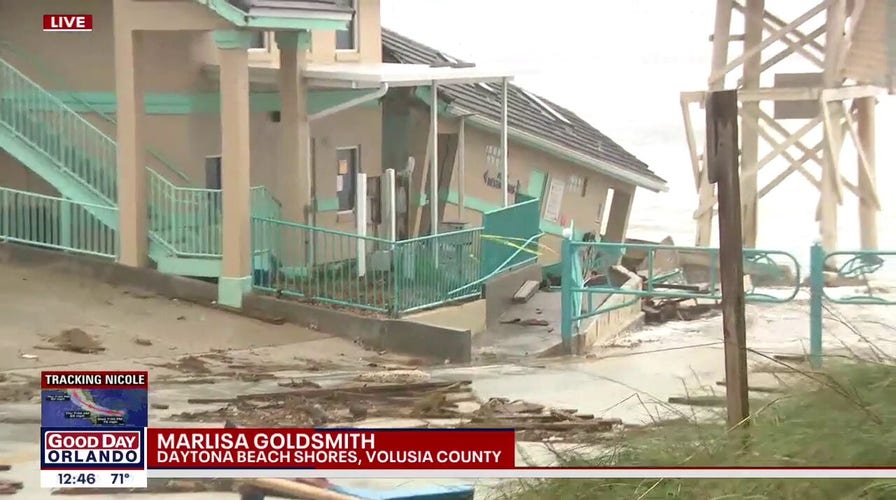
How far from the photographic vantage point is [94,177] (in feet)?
18.6

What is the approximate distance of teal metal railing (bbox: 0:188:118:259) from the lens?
18.3ft

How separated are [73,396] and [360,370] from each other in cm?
107

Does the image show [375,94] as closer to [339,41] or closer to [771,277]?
[339,41]

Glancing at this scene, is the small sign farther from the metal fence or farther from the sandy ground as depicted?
the metal fence

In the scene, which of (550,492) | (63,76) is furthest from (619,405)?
(63,76)

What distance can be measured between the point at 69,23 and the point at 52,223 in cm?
69

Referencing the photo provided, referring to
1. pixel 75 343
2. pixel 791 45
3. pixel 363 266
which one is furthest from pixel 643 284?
pixel 75 343

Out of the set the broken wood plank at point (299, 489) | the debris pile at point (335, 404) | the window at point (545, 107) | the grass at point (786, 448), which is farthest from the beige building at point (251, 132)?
the broken wood plank at point (299, 489)

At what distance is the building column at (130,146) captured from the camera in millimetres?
5582

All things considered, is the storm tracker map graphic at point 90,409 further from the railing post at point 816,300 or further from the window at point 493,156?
the railing post at point 816,300

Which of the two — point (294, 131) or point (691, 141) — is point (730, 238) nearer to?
point (691, 141)

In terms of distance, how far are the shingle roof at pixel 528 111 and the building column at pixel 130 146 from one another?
36.1 inches

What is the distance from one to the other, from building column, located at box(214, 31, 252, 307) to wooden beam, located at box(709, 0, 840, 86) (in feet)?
5.40

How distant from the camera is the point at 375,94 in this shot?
5.97 metres
